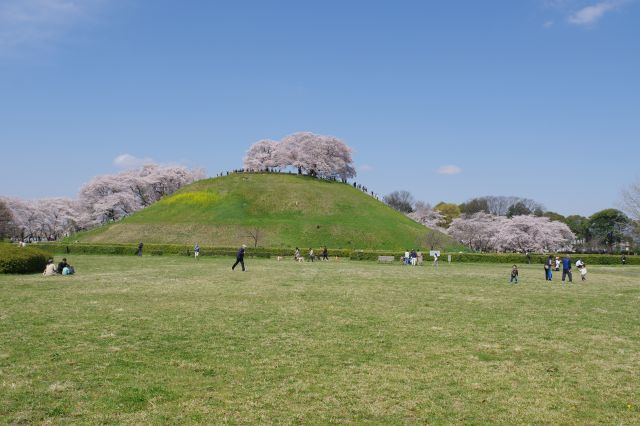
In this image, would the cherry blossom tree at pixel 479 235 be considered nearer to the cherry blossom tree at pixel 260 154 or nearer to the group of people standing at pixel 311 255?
the group of people standing at pixel 311 255

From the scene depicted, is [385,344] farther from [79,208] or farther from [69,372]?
[79,208]

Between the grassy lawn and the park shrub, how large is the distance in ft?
35.2

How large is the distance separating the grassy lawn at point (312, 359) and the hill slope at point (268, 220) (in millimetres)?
48892

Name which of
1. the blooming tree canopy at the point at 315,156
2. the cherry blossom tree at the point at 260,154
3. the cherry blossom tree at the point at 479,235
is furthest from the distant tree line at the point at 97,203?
the cherry blossom tree at the point at 479,235

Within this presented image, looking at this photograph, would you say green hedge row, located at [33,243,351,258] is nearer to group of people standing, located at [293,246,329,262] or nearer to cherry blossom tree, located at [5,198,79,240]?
group of people standing, located at [293,246,329,262]

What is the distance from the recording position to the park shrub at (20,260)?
29.9m

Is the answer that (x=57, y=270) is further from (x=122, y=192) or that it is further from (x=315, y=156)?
(x=122, y=192)

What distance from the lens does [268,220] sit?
247 ft

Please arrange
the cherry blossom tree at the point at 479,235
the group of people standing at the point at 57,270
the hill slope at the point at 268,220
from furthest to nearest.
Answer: the cherry blossom tree at the point at 479,235, the hill slope at the point at 268,220, the group of people standing at the point at 57,270

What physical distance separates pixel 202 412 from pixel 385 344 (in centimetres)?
596

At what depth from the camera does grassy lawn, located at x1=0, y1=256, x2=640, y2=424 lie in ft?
26.2

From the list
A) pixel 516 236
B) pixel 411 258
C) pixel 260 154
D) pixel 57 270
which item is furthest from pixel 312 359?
pixel 260 154

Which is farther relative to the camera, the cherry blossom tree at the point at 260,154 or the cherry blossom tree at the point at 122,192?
the cherry blossom tree at the point at 260,154

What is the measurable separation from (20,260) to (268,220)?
151 feet
